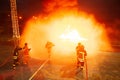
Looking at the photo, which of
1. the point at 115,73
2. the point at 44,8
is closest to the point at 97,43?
the point at 115,73

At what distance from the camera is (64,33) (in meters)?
27.8

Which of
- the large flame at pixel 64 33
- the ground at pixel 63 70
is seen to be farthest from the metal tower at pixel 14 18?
the ground at pixel 63 70

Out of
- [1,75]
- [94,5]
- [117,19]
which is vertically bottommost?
[1,75]

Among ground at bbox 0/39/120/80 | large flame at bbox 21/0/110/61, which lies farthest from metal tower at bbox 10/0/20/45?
ground at bbox 0/39/120/80

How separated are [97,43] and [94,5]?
7641 mm

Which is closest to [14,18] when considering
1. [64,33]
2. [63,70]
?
[64,33]

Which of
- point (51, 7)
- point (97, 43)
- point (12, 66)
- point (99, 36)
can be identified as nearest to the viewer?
point (12, 66)

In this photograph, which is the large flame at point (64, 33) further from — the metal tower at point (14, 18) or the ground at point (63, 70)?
the ground at point (63, 70)

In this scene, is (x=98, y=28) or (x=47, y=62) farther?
(x=98, y=28)

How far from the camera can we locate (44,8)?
35.4 meters

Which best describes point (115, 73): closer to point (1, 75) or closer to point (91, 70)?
point (91, 70)

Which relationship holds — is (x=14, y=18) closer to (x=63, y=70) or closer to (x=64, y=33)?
(x=64, y=33)

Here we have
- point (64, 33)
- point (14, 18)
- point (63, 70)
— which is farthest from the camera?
point (64, 33)

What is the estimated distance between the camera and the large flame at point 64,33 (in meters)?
20.8
